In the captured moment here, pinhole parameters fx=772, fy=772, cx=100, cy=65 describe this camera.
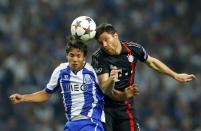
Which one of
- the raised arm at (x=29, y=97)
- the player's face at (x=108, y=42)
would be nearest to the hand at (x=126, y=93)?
the player's face at (x=108, y=42)

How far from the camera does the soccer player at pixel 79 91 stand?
848 cm

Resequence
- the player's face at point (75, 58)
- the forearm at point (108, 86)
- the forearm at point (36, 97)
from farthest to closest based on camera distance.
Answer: the forearm at point (36, 97) → the player's face at point (75, 58) → the forearm at point (108, 86)

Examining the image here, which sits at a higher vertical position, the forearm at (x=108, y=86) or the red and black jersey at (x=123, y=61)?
the red and black jersey at (x=123, y=61)

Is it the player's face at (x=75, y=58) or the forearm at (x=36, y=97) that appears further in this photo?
the forearm at (x=36, y=97)

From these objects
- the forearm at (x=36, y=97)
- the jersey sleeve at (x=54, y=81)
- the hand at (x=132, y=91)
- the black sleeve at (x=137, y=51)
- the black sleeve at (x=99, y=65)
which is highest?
the black sleeve at (x=137, y=51)

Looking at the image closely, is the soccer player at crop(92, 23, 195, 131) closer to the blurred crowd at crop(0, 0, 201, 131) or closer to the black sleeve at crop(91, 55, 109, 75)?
the black sleeve at crop(91, 55, 109, 75)

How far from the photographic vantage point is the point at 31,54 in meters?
15.8

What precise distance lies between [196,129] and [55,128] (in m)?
2.72

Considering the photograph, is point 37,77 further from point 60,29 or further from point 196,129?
point 196,129

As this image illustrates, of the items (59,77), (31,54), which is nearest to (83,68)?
(59,77)

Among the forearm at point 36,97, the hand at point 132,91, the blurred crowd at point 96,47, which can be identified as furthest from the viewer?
the blurred crowd at point 96,47

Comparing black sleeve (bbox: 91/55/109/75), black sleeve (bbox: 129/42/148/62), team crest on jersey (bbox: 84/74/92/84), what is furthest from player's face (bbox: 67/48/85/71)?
black sleeve (bbox: 129/42/148/62)

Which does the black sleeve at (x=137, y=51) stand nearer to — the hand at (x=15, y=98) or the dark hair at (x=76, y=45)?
the dark hair at (x=76, y=45)

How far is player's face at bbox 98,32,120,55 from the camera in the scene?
348 inches
